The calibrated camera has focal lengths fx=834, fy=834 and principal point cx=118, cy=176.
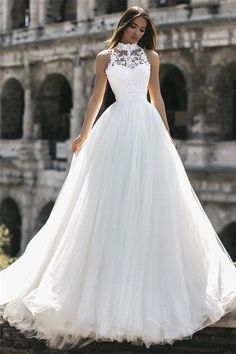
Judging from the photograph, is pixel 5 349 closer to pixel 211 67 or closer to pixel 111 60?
pixel 111 60

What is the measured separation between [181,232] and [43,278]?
3.23ft

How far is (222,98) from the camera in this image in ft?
58.6

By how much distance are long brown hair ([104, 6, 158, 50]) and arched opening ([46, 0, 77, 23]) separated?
16.4 m

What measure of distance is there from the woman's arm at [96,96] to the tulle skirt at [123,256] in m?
0.10

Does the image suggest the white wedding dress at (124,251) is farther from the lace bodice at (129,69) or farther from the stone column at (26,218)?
the stone column at (26,218)

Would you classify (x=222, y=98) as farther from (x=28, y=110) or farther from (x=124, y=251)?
(x=124, y=251)

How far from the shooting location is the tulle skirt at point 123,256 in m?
5.27

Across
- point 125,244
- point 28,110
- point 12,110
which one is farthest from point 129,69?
point 12,110

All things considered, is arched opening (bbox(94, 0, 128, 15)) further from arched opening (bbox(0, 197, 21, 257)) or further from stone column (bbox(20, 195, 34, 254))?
arched opening (bbox(0, 197, 21, 257))

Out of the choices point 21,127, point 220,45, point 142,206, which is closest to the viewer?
point 142,206

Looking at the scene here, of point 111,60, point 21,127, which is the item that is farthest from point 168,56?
point 111,60

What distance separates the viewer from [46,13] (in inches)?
866

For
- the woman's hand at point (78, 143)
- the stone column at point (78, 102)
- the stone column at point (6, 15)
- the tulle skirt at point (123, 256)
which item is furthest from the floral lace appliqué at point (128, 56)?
the stone column at point (6, 15)

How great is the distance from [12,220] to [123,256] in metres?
18.6
